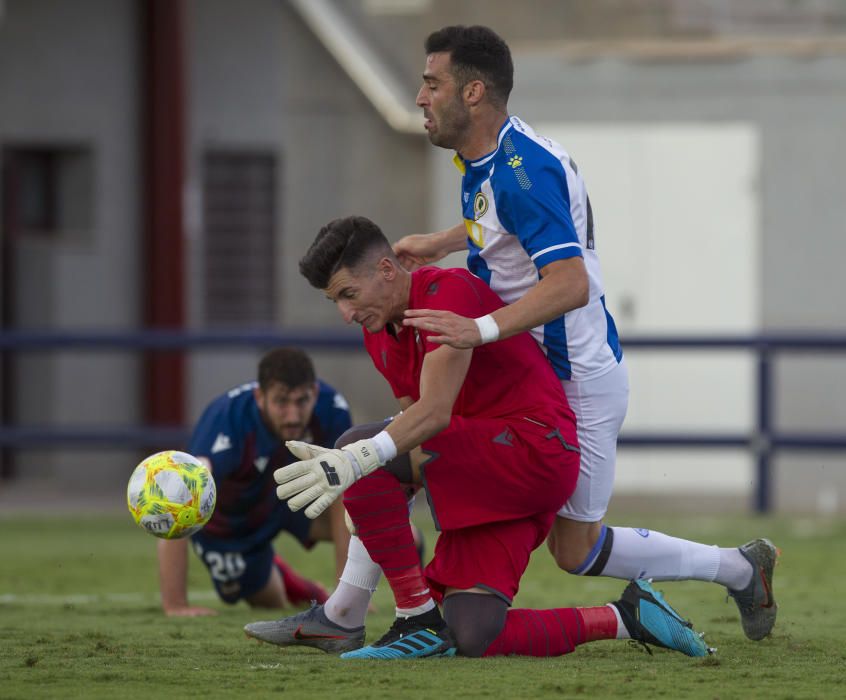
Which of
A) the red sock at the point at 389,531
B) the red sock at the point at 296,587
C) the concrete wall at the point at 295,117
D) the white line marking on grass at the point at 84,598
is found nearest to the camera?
the red sock at the point at 389,531

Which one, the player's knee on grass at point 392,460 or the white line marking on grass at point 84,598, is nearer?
the player's knee on grass at point 392,460

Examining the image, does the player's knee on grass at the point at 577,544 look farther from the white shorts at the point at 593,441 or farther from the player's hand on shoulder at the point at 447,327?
the player's hand on shoulder at the point at 447,327

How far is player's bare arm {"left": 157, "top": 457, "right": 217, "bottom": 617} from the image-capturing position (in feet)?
20.9

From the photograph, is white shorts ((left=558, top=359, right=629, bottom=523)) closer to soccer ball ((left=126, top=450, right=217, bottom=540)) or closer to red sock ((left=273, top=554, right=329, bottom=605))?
soccer ball ((left=126, top=450, right=217, bottom=540))

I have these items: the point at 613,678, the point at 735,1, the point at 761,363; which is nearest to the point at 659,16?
the point at 735,1

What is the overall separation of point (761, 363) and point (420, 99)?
6590 millimetres

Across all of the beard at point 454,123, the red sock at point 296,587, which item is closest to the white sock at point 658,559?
the beard at point 454,123

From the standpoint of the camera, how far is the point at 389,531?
16.3 feet

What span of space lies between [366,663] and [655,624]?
91cm

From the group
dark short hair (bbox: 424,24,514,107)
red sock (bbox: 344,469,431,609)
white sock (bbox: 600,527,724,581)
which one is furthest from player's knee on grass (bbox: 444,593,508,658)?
dark short hair (bbox: 424,24,514,107)

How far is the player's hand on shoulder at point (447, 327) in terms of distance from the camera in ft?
15.2

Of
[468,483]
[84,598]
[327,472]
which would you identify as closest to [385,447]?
[327,472]

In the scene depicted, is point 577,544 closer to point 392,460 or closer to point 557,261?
point 392,460

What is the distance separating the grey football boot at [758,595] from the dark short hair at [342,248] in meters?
1.59
